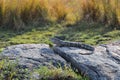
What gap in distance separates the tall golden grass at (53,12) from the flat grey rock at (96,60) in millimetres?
2537

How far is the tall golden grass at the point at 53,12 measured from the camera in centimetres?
891

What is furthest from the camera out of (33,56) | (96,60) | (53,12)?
(53,12)

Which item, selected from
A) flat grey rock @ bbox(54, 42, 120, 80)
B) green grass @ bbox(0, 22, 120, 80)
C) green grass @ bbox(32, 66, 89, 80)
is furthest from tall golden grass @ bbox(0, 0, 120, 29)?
green grass @ bbox(32, 66, 89, 80)

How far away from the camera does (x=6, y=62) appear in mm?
5742

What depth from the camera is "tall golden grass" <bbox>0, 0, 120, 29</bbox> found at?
891cm

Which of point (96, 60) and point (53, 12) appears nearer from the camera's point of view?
point (96, 60)

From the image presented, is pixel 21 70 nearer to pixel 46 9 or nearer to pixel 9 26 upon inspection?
pixel 9 26

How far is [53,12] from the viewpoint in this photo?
31.5 feet

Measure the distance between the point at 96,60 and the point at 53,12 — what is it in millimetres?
3929

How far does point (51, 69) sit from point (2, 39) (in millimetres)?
2475

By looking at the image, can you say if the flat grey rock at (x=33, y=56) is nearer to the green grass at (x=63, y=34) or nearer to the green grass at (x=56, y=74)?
the green grass at (x=56, y=74)

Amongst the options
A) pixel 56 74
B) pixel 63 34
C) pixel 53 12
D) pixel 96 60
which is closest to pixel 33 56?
pixel 56 74

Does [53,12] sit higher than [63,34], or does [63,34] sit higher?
[53,12]

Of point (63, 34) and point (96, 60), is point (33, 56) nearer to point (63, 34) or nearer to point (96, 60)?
point (96, 60)
